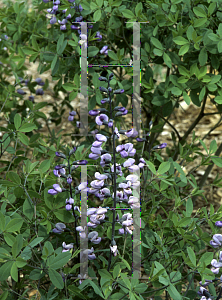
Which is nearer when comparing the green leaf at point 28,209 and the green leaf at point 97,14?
the green leaf at point 28,209

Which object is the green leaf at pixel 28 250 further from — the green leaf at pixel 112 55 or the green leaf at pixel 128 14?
the green leaf at pixel 128 14

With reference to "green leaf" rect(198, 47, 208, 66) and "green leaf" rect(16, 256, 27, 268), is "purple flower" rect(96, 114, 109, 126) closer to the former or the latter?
"green leaf" rect(16, 256, 27, 268)

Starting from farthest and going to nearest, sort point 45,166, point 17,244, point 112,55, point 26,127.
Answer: point 112,55, point 26,127, point 45,166, point 17,244

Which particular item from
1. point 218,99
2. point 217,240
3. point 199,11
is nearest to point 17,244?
→ point 217,240

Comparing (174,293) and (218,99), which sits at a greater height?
(218,99)

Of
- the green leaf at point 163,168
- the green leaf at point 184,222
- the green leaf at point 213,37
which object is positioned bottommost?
the green leaf at point 184,222

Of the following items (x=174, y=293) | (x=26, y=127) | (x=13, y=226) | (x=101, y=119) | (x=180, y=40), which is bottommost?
(x=174, y=293)

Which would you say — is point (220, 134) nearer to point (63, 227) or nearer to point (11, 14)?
point (11, 14)

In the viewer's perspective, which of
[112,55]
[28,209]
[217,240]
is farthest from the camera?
[112,55]

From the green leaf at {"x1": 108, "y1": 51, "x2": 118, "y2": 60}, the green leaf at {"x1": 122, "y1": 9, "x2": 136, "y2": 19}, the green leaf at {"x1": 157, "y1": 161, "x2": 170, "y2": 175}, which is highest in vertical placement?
the green leaf at {"x1": 122, "y1": 9, "x2": 136, "y2": 19}

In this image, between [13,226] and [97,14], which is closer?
[13,226]

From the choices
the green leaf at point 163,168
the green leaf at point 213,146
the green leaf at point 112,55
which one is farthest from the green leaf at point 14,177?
the green leaf at point 213,146

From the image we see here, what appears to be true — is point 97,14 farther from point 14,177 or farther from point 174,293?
point 174,293

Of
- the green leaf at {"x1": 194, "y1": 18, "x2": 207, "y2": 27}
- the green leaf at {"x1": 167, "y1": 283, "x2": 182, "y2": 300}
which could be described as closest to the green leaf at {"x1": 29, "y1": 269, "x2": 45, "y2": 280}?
the green leaf at {"x1": 167, "y1": 283, "x2": 182, "y2": 300}
